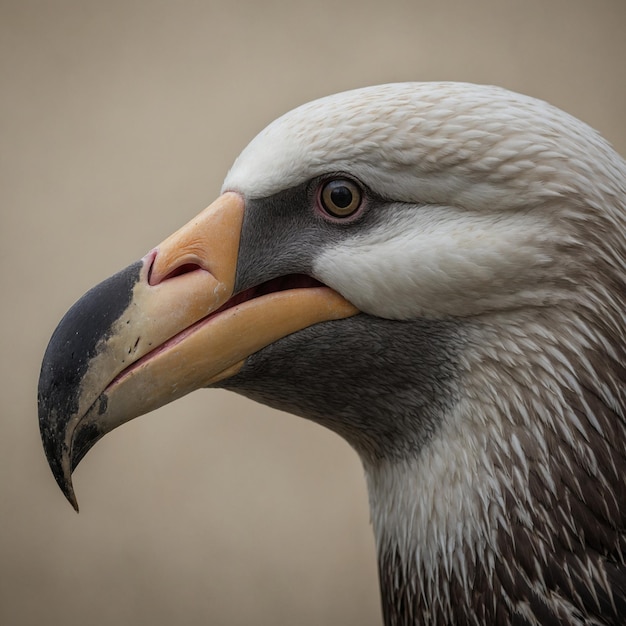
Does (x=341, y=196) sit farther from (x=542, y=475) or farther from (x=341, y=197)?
(x=542, y=475)

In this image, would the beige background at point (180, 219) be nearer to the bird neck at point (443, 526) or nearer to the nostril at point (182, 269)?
the bird neck at point (443, 526)

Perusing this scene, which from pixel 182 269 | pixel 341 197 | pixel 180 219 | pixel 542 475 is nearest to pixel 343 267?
pixel 341 197

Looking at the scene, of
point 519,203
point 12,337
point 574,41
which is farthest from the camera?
point 12,337

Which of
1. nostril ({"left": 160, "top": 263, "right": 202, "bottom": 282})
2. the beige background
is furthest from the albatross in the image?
the beige background

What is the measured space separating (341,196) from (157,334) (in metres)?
0.26

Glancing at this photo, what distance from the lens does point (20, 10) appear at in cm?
262

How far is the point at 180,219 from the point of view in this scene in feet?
8.39

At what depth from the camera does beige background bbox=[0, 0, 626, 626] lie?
2.45 m

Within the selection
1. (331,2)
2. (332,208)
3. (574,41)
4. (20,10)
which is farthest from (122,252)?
(332,208)

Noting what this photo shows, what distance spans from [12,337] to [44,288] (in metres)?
0.19

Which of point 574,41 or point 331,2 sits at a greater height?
point 331,2

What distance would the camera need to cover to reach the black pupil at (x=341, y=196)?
0.90m

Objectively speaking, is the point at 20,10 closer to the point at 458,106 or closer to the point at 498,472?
the point at 458,106

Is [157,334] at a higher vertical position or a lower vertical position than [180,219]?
higher
